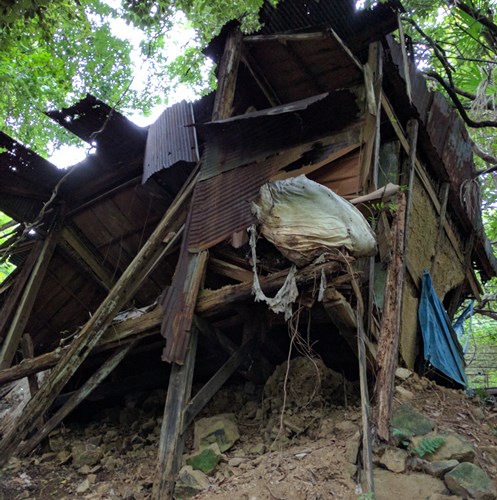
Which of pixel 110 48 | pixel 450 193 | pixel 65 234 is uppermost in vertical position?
pixel 110 48

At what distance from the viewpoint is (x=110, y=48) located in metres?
11.6

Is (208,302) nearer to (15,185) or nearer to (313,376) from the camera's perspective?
(313,376)

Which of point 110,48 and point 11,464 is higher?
point 110,48

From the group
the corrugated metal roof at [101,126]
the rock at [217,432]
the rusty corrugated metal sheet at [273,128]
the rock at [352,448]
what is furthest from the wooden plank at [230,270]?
the corrugated metal roof at [101,126]

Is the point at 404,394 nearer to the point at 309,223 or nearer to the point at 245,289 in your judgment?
the point at 245,289

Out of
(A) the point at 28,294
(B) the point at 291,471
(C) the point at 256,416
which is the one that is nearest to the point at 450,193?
(C) the point at 256,416

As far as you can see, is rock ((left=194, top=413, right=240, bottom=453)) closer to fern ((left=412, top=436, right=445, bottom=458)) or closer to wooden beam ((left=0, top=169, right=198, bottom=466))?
wooden beam ((left=0, top=169, right=198, bottom=466))

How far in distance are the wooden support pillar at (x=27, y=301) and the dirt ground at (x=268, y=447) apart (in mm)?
1341

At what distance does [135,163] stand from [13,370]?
3351 mm

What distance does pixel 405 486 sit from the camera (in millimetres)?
3885

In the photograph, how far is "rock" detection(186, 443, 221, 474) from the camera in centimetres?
457

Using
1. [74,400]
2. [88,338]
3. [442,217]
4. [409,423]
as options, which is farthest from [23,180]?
[442,217]

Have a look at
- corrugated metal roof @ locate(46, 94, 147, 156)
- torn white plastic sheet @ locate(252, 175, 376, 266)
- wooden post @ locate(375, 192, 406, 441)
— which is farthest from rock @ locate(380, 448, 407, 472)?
corrugated metal roof @ locate(46, 94, 147, 156)

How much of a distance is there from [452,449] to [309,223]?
241 centimetres
